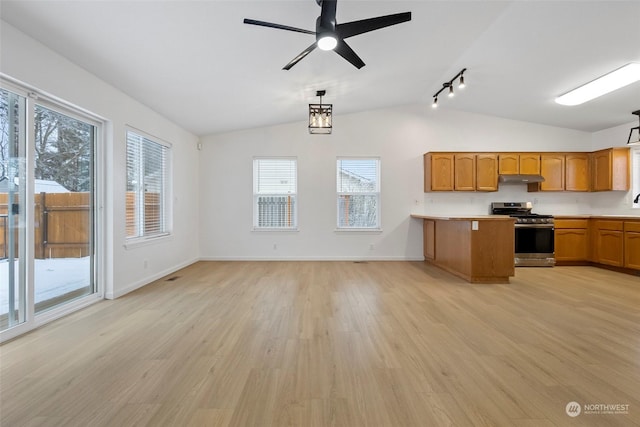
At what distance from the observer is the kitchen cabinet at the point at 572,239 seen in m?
5.10

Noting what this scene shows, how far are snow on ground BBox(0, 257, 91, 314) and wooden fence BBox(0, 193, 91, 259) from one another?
7cm

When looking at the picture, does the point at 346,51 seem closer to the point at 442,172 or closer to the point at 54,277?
the point at 54,277

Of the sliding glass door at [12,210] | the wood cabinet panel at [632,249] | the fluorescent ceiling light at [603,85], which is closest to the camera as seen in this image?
the sliding glass door at [12,210]

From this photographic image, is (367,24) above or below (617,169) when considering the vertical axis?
above

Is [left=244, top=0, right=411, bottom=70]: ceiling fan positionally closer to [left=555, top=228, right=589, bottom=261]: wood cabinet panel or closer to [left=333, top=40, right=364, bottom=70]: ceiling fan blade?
[left=333, top=40, right=364, bottom=70]: ceiling fan blade

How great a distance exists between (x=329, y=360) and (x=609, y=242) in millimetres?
5731

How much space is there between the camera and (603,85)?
3939 mm

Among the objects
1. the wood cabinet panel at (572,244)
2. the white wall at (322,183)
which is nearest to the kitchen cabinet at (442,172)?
the white wall at (322,183)

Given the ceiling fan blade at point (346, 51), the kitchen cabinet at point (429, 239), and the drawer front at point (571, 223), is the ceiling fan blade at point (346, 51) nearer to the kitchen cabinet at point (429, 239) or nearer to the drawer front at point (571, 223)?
the kitchen cabinet at point (429, 239)

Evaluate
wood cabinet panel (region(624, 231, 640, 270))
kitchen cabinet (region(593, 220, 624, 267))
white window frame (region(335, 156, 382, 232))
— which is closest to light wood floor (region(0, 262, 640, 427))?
wood cabinet panel (region(624, 231, 640, 270))

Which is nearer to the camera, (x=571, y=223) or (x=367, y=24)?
(x=367, y=24)

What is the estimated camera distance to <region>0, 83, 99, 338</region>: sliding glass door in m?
2.32

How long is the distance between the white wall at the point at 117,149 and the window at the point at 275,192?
1.27m

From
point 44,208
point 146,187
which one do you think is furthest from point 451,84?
point 44,208
